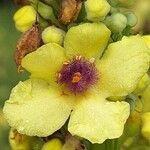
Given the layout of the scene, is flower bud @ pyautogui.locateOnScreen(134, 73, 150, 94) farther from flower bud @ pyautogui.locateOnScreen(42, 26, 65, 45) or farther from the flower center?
flower bud @ pyautogui.locateOnScreen(42, 26, 65, 45)

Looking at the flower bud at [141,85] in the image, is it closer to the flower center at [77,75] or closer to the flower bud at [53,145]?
the flower center at [77,75]

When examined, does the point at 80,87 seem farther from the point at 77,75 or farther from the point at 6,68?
the point at 6,68

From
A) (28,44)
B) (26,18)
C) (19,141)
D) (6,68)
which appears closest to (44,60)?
(28,44)

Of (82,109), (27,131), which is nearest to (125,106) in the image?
(82,109)

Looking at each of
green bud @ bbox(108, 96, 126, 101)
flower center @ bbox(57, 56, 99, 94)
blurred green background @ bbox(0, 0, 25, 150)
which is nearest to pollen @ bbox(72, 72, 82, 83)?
flower center @ bbox(57, 56, 99, 94)

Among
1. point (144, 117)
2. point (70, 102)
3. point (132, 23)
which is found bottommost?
point (144, 117)

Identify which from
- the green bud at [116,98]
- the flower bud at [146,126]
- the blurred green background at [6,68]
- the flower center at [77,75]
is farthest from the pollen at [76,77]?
the blurred green background at [6,68]

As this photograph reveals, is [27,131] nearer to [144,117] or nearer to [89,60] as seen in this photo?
[89,60]
